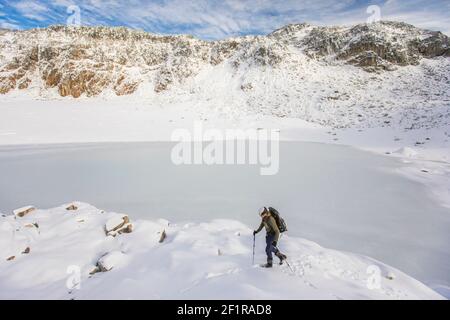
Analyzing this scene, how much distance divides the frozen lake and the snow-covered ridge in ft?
3.32

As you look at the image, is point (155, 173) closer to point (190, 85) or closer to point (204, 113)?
point (204, 113)

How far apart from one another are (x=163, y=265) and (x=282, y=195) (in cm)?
566

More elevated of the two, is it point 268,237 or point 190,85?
point 190,85

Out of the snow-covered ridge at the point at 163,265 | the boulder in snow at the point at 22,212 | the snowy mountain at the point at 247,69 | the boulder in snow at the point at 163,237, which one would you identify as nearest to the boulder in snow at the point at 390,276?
the snow-covered ridge at the point at 163,265

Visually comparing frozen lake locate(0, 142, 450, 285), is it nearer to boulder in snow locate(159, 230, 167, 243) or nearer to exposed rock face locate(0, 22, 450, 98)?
boulder in snow locate(159, 230, 167, 243)

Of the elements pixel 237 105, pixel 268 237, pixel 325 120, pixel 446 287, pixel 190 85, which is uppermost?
pixel 190 85

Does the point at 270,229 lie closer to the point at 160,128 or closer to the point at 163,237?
the point at 163,237

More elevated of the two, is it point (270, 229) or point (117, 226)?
point (270, 229)

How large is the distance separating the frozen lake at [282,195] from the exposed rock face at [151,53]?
22384 millimetres

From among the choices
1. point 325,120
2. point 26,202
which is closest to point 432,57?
point 325,120

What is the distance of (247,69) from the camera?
36656 millimetres

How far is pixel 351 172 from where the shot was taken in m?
12.8

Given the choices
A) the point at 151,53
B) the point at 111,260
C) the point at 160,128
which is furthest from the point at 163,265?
the point at 151,53

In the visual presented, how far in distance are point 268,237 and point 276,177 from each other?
7.06m
